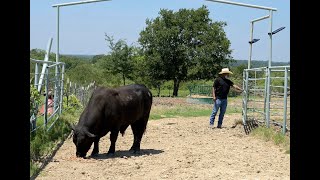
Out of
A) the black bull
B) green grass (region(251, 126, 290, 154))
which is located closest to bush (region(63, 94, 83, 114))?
the black bull

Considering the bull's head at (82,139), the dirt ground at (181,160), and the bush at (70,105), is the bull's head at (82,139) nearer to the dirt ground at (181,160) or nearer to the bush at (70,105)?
the dirt ground at (181,160)

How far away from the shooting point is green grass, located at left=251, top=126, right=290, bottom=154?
881cm

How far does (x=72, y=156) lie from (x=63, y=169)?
1133mm

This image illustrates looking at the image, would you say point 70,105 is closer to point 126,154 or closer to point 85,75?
point 126,154


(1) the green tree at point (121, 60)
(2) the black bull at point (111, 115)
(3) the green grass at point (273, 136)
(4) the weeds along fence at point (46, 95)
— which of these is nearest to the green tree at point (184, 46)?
(1) the green tree at point (121, 60)

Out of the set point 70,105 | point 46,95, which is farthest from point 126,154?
point 70,105

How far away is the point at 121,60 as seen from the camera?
1833 inches

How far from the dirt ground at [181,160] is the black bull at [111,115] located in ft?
1.03

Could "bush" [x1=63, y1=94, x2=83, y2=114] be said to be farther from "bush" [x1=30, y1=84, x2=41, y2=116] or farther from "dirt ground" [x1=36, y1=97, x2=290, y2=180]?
"bush" [x1=30, y1=84, x2=41, y2=116]

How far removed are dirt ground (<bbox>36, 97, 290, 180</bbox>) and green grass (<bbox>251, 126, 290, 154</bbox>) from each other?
12cm
